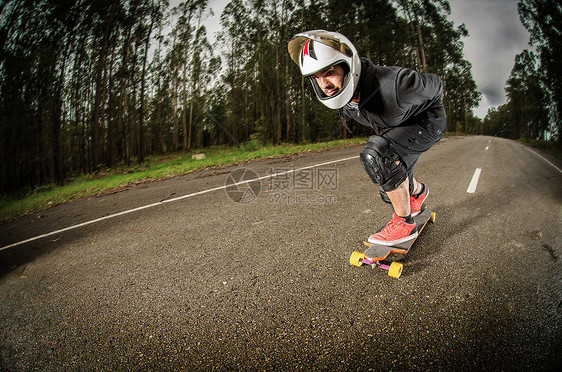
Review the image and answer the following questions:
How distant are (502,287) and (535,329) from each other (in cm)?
40

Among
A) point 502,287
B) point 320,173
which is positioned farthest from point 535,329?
point 320,173

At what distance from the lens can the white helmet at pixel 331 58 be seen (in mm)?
1643

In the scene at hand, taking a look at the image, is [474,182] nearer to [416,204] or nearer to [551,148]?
[416,204]

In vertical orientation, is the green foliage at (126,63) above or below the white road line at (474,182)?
above

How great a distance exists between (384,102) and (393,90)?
0.10 m

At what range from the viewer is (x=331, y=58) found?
5.37 ft

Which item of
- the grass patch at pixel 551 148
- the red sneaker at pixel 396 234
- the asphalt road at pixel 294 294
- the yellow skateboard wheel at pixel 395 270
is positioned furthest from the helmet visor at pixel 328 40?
the grass patch at pixel 551 148

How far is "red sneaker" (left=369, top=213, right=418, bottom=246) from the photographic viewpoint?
6.86ft

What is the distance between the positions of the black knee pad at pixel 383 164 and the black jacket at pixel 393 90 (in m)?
0.23

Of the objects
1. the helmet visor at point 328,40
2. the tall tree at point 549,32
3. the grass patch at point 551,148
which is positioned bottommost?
the grass patch at point 551,148

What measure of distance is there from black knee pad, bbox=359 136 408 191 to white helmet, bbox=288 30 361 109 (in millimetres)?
547

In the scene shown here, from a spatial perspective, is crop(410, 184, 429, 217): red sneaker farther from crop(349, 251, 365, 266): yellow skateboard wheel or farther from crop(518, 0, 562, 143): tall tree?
crop(518, 0, 562, 143): tall tree

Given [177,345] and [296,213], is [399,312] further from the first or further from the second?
[296,213]

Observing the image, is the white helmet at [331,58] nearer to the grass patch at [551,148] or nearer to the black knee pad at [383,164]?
the black knee pad at [383,164]
